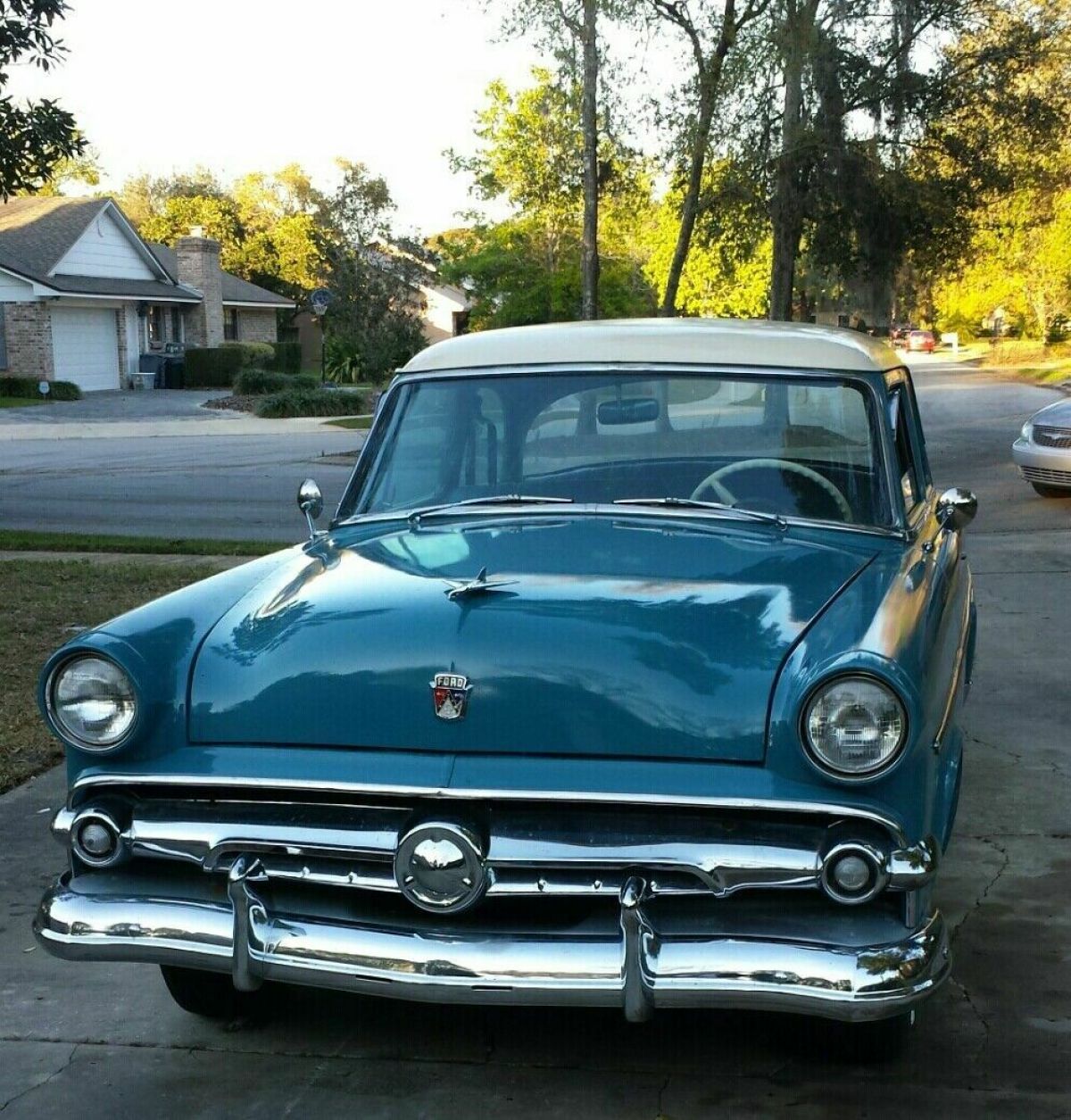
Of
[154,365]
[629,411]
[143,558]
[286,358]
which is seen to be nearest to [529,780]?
[629,411]

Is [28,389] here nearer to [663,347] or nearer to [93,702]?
[663,347]

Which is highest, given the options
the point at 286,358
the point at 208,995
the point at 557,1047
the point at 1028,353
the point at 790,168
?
the point at 790,168

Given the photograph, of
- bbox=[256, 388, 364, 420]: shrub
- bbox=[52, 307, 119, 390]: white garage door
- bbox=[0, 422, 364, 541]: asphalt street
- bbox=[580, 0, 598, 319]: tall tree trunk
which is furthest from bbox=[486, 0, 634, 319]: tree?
bbox=[52, 307, 119, 390]: white garage door

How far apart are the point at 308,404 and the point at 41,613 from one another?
26146 mm

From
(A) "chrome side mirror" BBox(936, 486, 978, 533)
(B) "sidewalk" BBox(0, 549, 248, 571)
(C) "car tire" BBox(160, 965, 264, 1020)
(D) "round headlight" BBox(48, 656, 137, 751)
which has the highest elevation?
(A) "chrome side mirror" BBox(936, 486, 978, 533)

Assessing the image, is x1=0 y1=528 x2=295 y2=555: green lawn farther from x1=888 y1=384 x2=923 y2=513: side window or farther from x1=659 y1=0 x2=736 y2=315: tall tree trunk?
x1=659 y1=0 x2=736 y2=315: tall tree trunk

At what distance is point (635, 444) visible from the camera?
4.61 meters

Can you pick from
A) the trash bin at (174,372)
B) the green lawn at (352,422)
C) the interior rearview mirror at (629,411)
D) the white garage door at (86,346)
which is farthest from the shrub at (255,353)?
the interior rearview mirror at (629,411)

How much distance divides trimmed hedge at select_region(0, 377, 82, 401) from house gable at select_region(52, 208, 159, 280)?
386cm

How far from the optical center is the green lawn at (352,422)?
1219 inches

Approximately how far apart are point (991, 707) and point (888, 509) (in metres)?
2.96

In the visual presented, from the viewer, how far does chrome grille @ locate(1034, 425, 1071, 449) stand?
14492 mm

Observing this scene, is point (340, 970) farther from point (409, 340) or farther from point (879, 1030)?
point (409, 340)

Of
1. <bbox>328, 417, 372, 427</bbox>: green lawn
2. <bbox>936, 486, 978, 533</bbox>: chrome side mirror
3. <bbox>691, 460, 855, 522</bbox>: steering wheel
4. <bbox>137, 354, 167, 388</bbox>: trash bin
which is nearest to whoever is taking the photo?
<bbox>691, 460, 855, 522</bbox>: steering wheel
